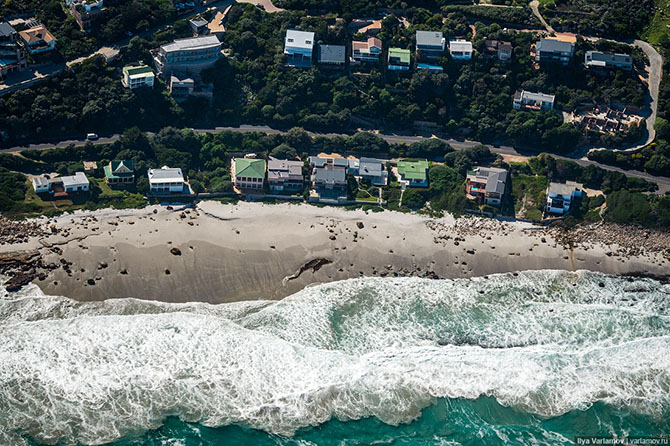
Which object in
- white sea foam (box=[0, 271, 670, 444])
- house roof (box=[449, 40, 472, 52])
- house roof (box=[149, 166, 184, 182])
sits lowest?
white sea foam (box=[0, 271, 670, 444])

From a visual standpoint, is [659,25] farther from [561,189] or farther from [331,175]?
[331,175]

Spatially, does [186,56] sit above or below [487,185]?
above

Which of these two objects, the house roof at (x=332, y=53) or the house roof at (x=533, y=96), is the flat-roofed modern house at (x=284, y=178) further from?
the house roof at (x=533, y=96)

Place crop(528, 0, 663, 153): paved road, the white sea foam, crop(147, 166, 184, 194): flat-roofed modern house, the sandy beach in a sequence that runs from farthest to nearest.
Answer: crop(528, 0, 663, 153): paved road, crop(147, 166, 184, 194): flat-roofed modern house, the sandy beach, the white sea foam

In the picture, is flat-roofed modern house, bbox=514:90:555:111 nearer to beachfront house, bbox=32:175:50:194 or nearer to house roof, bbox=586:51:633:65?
house roof, bbox=586:51:633:65

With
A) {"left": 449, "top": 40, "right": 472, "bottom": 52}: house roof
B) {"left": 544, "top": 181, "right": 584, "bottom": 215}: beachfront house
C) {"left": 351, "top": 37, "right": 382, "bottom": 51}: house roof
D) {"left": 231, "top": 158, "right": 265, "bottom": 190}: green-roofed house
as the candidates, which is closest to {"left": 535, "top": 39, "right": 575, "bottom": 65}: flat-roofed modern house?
{"left": 449, "top": 40, "right": 472, "bottom": 52}: house roof

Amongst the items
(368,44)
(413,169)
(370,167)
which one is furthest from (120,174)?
(368,44)

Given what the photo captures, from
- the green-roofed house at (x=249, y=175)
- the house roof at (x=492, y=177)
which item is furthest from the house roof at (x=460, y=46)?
the green-roofed house at (x=249, y=175)
